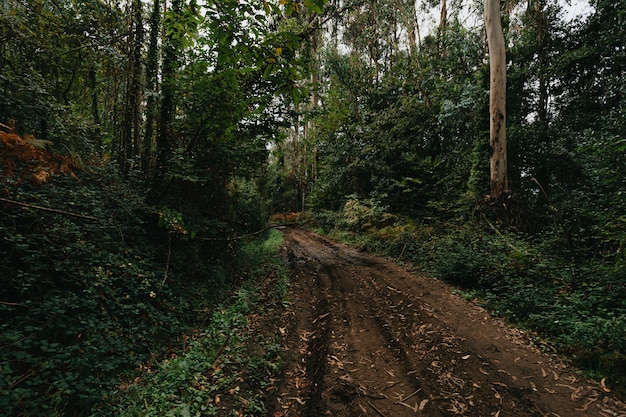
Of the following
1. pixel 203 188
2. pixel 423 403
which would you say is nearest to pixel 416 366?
pixel 423 403

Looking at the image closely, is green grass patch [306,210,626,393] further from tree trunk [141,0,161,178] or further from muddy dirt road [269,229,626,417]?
tree trunk [141,0,161,178]

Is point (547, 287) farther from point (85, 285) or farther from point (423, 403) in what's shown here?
point (85, 285)

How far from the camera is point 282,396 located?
333cm

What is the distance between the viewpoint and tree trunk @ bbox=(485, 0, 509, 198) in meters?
7.95

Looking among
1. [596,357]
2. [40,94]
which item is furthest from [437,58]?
[40,94]

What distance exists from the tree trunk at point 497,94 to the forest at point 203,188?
0.30ft

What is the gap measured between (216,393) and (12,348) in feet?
6.58

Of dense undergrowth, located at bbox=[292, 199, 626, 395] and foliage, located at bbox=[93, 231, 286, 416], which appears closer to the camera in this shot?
foliage, located at bbox=[93, 231, 286, 416]

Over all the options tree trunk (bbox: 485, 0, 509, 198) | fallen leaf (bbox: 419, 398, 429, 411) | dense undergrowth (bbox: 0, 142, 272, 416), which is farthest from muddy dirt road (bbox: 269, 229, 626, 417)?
tree trunk (bbox: 485, 0, 509, 198)

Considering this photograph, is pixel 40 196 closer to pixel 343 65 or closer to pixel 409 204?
pixel 409 204

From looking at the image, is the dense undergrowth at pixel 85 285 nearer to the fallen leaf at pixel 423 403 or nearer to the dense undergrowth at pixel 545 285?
the fallen leaf at pixel 423 403

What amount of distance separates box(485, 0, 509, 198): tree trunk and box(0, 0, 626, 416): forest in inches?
3.6

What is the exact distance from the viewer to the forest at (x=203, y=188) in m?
2.97

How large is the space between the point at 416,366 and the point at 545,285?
3.31 metres
